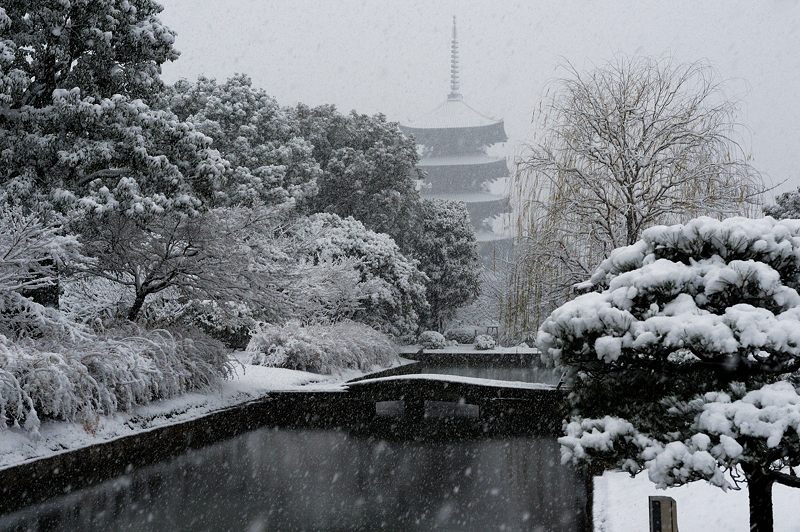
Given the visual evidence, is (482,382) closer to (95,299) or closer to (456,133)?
(95,299)

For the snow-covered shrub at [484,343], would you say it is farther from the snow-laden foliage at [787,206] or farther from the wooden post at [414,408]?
the wooden post at [414,408]

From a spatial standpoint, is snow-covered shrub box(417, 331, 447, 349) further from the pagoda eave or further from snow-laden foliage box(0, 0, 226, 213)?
the pagoda eave

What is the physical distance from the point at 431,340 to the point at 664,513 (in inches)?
1320

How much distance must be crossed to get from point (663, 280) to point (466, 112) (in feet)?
231

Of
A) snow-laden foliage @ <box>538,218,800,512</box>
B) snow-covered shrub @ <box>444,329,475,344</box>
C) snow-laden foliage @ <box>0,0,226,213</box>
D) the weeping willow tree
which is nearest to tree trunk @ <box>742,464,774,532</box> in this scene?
snow-laden foliage @ <box>538,218,800,512</box>

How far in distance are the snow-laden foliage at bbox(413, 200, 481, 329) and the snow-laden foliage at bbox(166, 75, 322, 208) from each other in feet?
32.7

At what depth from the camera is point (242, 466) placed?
10.3m

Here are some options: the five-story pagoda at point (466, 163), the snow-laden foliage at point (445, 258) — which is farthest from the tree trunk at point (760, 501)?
the five-story pagoda at point (466, 163)

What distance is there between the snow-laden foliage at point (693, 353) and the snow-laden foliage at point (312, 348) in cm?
1574

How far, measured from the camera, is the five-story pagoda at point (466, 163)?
65.9m

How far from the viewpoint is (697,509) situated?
602 centimetres

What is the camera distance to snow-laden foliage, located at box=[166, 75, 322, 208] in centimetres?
2727

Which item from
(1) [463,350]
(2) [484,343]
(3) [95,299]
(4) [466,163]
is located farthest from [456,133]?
(3) [95,299]

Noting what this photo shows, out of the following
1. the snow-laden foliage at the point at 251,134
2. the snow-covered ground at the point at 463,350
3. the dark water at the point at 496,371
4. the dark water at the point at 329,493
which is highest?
the snow-laden foliage at the point at 251,134
